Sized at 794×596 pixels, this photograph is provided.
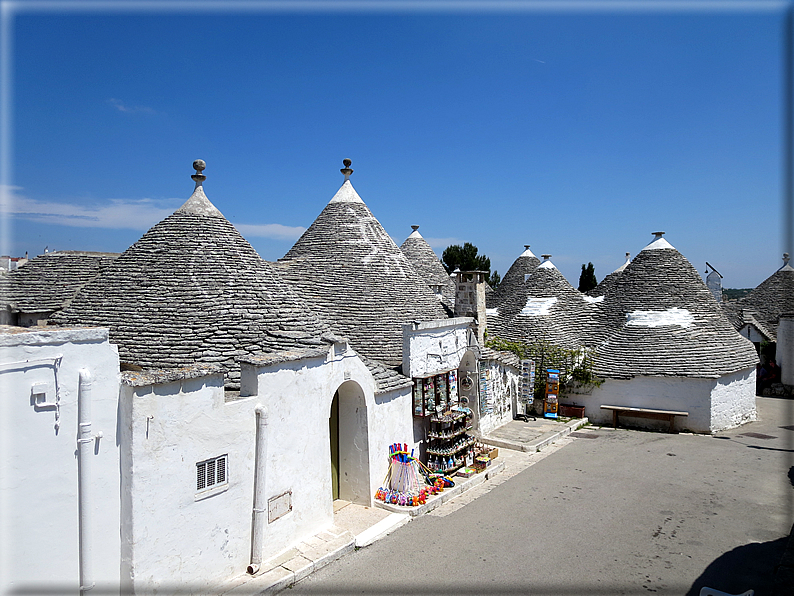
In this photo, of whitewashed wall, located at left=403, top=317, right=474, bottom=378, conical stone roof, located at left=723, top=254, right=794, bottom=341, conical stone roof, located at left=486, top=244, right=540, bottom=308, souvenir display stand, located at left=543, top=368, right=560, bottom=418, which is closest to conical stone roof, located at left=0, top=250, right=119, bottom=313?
whitewashed wall, located at left=403, top=317, right=474, bottom=378

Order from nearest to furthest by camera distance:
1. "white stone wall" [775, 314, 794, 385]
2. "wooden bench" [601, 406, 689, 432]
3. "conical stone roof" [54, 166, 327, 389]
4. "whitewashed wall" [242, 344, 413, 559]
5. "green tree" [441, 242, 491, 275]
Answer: "whitewashed wall" [242, 344, 413, 559], "conical stone roof" [54, 166, 327, 389], "wooden bench" [601, 406, 689, 432], "white stone wall" [775, 314, 794, 385], "green tree" [441, 242, 491, 275]

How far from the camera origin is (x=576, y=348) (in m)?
17.6

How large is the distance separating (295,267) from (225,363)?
18.0 feet

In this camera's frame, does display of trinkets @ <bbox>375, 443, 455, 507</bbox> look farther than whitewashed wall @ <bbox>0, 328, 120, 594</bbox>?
Yes

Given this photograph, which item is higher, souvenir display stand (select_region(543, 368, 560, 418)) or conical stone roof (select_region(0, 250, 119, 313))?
conical stone roof (select_region(0, 250, 119, 313))

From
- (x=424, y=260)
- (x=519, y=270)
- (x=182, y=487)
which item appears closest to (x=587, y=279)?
(x=519, y=270)

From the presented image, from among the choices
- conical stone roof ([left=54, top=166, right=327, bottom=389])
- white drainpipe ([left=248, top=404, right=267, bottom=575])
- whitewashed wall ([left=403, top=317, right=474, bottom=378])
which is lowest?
white drainpipe ([left=248, top=404, right=267, bottom=575])

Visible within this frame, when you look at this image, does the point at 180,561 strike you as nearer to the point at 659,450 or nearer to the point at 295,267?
the point at 295,267

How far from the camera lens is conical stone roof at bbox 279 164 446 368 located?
11781mm

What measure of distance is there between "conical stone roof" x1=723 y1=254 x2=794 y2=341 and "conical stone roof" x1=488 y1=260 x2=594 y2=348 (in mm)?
10504

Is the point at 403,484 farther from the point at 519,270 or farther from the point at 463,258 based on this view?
the point at 463,258

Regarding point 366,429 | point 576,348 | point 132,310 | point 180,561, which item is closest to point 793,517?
point 366,429

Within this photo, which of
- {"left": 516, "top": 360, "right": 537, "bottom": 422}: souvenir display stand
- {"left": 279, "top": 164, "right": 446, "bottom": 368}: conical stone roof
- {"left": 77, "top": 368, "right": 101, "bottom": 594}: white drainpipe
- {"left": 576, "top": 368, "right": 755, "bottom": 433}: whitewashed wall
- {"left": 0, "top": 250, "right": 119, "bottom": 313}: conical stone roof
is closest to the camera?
{"left": 77, "top": 368, "right": 101, "bottom": 594}: white drainpipe

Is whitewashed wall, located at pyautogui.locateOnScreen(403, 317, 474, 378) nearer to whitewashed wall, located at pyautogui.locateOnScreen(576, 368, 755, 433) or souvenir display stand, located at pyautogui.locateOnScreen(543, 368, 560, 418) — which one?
souvenir display stand, located at pyautogui.locateOnScreen(543, 368, 560, 418)
